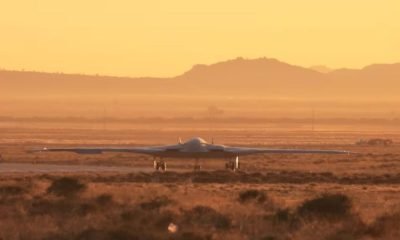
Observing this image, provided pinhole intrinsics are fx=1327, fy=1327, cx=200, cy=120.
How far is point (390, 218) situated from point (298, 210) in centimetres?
331

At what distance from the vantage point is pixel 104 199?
122 ft

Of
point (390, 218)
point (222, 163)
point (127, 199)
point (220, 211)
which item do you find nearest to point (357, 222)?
point (390, 218)

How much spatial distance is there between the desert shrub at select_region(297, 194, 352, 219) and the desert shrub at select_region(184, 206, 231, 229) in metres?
2.10

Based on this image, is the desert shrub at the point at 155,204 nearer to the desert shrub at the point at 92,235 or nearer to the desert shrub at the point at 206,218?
the desert shrub at the point at 206,218

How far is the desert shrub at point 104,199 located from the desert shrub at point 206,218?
11.4 feet

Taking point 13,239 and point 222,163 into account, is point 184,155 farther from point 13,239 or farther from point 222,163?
point 13,239

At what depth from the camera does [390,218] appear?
30328mm

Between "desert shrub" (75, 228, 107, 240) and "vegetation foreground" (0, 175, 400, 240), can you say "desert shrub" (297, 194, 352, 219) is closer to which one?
"vegetation foreground" (0, 175, 400, 240)

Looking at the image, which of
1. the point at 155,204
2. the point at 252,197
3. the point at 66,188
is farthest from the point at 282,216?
the point at 66,188

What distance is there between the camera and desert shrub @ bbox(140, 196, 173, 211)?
3448 cm

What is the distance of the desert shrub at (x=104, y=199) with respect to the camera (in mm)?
36431

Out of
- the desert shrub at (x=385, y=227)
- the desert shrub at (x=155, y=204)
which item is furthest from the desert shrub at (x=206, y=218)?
the desert shrub at (x=385, y=227)

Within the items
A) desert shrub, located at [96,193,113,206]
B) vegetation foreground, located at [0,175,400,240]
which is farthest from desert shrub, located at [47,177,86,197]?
desert shrub, located at [96,193,113,206]

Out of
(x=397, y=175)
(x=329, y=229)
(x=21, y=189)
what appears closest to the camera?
(x=329, y=229)
